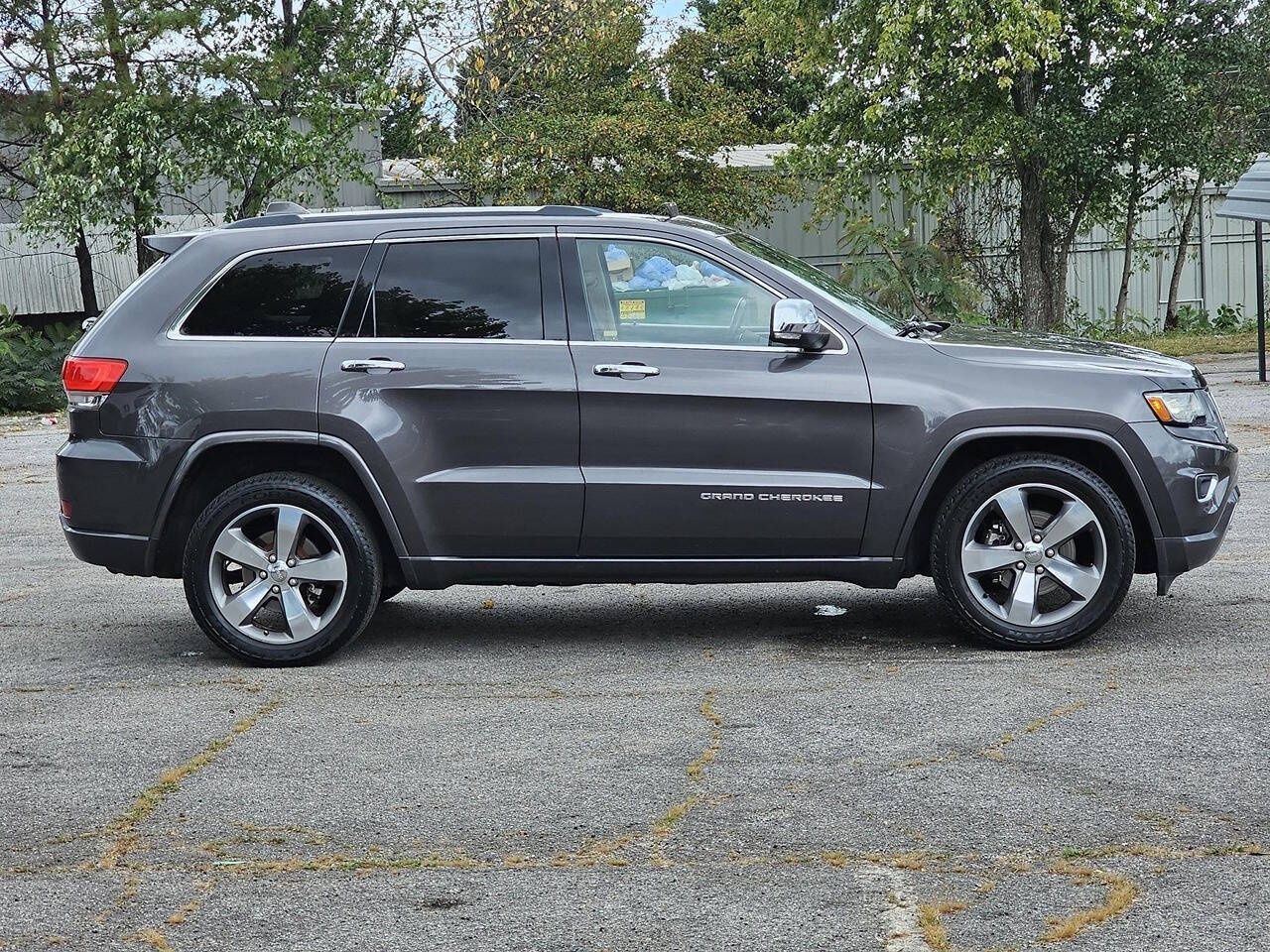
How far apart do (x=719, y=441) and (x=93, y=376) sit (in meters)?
2.60

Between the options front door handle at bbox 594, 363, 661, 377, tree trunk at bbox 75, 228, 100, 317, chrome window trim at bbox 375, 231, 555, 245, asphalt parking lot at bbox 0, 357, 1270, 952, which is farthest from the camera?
tree trunk at bbox 75, 228, 100, 317

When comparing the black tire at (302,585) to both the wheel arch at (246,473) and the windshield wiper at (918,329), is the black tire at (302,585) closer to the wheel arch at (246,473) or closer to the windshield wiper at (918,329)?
the wheel arch at (246,473)

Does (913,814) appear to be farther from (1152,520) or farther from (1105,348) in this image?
(1105,348)

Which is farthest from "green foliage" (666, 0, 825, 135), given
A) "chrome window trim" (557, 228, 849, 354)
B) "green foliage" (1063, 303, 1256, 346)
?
"chrome window trim" (557, 228, 849, 354)

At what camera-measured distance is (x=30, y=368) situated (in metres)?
22.5

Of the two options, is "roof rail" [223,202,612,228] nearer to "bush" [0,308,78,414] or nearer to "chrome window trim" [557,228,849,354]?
"chrome window trim" [557,228,849,354]

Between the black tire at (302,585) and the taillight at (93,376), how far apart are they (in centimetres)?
65

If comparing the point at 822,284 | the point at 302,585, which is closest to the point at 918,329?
the point at 822,284

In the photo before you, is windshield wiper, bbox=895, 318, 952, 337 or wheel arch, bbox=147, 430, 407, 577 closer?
wheel arch, bbox=147, 430, 407, 577

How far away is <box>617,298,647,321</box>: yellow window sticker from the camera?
6.36 metres

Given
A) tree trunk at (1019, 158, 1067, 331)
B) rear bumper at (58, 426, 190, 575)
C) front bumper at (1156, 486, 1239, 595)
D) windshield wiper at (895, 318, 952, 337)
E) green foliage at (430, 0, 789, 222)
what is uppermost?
green foliage at (430, 0, 789, 222)

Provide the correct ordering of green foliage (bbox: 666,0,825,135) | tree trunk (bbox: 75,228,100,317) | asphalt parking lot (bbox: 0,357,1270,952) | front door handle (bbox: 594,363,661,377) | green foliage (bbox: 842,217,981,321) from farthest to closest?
green foliage (bbox: 666,0,825,135), tree trunk (bbox: 75,228,100,317), green foliage (bbox: 842,217,981,321), front door handle (bbox: 594,363,661,377), asphalt parking lot (bbox: 0,357,1270,952)

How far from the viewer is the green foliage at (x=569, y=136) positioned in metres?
23.4

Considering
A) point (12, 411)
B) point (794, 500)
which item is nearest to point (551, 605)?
point (794, 500)
